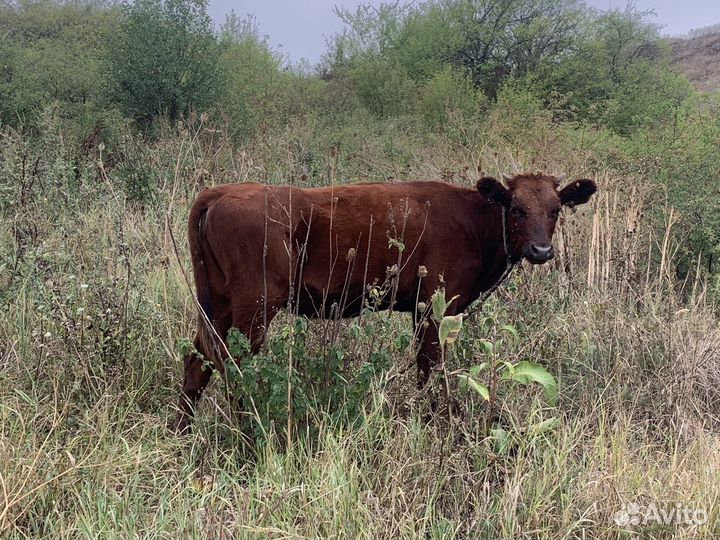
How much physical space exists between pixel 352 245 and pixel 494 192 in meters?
1.00

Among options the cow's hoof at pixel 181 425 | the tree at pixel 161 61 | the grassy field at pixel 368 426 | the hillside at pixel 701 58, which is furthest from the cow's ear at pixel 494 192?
the hillside at pixel 701 58

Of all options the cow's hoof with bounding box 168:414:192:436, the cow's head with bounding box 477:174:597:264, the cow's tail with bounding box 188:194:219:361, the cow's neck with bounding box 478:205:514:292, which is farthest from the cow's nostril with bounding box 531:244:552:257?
the cow's hoof with bounding box 168:414:192:436

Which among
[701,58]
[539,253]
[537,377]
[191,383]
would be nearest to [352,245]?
[539,253]

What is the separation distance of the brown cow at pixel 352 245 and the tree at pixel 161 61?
983 centimetres

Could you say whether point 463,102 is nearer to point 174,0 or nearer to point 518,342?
point 174,0

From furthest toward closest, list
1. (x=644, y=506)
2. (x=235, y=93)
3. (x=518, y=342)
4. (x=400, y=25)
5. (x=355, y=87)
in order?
(x=400, y=25), (x=355, y=87), (x=235, y=93), (x=518, y=342), (x=644, y=506)

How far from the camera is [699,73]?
42281mm

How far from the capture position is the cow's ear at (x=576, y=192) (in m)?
4.02

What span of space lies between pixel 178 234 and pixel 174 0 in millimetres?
9406

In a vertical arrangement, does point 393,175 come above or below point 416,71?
below

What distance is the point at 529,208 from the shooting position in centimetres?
377

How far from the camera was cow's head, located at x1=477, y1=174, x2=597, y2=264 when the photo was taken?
3.67m

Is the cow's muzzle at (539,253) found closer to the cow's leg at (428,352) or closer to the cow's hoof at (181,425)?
the cow's leg at (428,352)

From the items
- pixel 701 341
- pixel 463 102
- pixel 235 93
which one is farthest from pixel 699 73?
pixel 701 341
